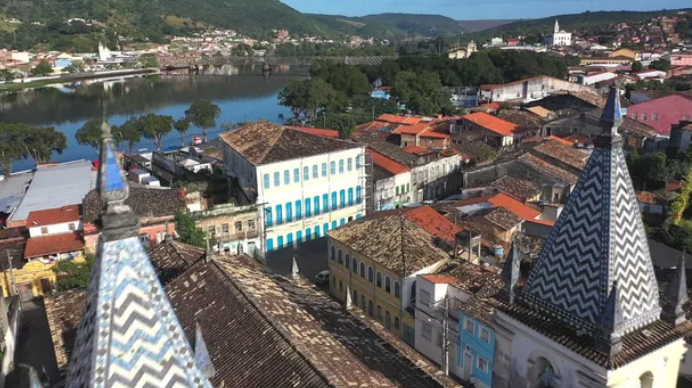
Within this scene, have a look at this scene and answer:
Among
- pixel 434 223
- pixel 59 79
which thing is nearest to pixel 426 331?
pixel 434 223

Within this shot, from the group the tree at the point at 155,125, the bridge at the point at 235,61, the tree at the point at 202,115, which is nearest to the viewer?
the tree at the point at 155,125

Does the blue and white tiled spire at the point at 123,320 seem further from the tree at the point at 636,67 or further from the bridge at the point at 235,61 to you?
the bridge at the point at 235,61

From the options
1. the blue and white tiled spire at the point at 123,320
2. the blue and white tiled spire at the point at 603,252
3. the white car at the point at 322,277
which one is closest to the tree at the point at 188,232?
the white car at the point at 322,277

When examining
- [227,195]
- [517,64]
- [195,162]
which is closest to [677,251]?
[227,195]

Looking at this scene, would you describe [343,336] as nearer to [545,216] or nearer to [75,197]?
[545,216]

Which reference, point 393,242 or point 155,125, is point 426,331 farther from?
point 155,125

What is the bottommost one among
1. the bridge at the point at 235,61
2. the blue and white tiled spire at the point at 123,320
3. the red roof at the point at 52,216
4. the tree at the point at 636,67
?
the red roof at the point at 52,216
